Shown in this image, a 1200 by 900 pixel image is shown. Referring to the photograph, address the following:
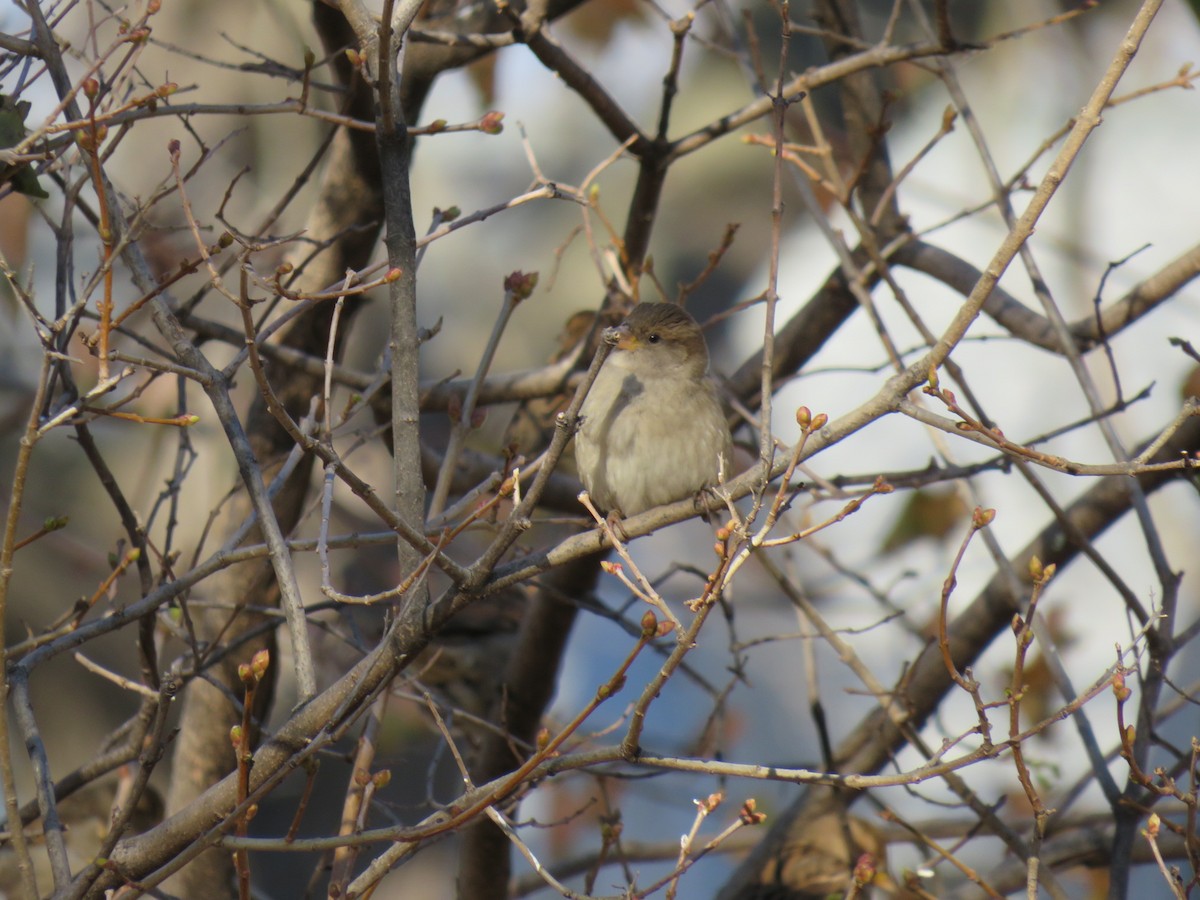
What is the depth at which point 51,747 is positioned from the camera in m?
6.51

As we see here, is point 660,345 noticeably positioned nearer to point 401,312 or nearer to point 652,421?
point 652,421

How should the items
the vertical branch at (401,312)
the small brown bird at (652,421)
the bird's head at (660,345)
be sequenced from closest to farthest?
the vertical branch at (401,312)
the small brown bird at (652,421)
the bird's head at (660,345)

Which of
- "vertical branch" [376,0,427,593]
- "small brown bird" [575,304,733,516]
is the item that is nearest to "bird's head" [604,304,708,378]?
"small brown bird" [575,304,733,516]

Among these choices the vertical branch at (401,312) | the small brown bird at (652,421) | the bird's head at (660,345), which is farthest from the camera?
the bird's head at (660,345)

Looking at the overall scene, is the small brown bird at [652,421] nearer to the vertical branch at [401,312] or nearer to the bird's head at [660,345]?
the bird's head at [660,345]

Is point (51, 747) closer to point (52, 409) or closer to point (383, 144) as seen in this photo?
point (52, 409)

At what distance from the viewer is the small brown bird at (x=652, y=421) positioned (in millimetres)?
3779

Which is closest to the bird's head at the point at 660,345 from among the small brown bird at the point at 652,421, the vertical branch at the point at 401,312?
the small brown bird at the point at 652,421

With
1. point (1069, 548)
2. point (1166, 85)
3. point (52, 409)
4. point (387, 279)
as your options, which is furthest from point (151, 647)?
point (1166, 85)

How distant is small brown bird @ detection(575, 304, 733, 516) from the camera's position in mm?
3779

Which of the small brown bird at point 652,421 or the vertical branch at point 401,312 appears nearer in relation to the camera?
the vertical branch at point 401,312

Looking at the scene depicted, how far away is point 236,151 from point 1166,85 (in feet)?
16.9

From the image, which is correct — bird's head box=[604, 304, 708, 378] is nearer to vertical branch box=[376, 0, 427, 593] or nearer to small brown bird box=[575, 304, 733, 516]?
small brown bird box=[575, 304, 733, 516]

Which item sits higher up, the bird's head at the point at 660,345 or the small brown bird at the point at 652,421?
the bird's head at the point at 660,345
